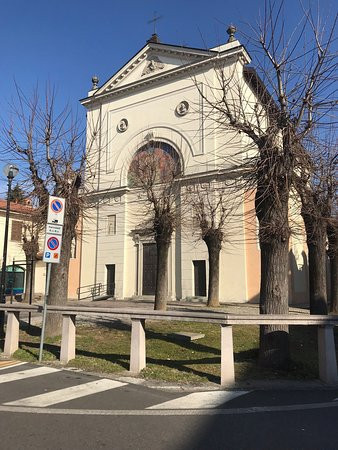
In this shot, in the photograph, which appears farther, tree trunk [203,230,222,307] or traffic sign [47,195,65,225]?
tree trunk [203,230,222,307]

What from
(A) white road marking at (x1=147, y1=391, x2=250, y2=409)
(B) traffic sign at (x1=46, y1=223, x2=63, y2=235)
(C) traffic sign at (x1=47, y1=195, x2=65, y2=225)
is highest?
(C) traffic sign at (x1=47, y1=195, x2=65, y2=225)

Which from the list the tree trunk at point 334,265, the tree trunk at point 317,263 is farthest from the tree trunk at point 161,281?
the tree trunk at point 334,265

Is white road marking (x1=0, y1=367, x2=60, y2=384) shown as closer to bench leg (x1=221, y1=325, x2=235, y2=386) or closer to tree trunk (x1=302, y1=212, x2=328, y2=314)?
bench leg (x1=221, y1=325, x2=235, y2=386)

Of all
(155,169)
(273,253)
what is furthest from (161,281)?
(273,253)

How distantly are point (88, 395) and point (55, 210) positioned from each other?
4.43m

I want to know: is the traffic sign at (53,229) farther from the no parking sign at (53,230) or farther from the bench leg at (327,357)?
the bench leg at (327,357)

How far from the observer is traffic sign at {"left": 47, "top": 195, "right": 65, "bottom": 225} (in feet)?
30.0

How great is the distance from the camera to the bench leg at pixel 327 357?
7215mm

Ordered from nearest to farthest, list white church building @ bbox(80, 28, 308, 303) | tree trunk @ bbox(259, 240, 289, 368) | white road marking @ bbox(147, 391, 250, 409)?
white road marking @ bbox(147, 391, 250, 409)
tree trunk @ bbox(259, 240, 289, 368)
white church building @ bbox(80, 28, 308, 303)

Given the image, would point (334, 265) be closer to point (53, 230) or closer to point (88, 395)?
point (53, 230)

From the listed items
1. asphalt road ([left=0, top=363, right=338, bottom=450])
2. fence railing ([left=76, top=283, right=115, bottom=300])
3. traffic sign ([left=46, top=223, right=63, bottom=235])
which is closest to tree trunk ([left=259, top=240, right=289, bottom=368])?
asphalt road ([left=0, top=363, right=338, bottom=450])

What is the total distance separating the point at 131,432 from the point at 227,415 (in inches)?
51.5

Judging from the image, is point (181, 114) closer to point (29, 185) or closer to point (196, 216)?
point (196, 216)

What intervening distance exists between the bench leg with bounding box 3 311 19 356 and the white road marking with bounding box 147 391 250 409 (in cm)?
505
